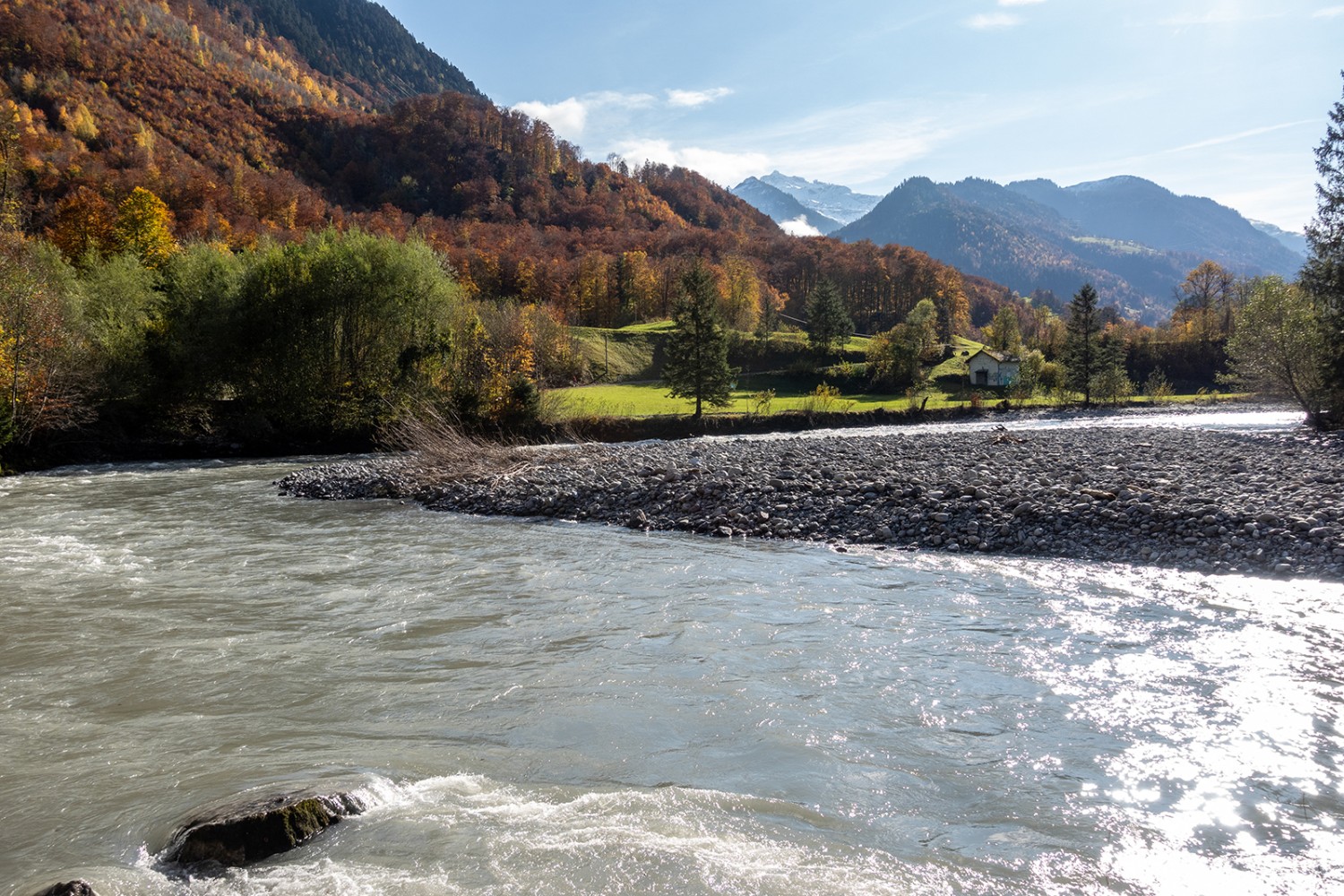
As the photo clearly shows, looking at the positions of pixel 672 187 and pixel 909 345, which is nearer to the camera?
pixel 909 345

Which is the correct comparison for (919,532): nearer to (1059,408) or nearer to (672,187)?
(1059,408)

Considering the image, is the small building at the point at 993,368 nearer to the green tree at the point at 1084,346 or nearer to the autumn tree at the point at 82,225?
the green tree at the point at 1084,346

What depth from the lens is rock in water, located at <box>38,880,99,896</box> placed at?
13.4 feet

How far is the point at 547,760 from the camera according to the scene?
6.42 metres

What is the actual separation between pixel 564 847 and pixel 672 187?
192207 mm

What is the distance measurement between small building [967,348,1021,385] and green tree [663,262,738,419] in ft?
122

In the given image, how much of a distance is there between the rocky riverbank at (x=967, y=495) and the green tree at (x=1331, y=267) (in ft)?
33.5

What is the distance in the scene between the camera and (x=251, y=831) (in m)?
4.89

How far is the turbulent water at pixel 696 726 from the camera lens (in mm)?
4902

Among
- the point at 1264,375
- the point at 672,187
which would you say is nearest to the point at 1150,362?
the point at 1264,375

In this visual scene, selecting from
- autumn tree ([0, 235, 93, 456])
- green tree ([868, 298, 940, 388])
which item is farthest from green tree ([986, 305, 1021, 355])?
autumn tree ([0, 235, 93, 456])

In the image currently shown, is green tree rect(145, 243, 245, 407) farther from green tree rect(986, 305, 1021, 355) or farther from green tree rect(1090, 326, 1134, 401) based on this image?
green tree rect(986, 305, 1021, 355)

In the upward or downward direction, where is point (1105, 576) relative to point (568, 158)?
downward

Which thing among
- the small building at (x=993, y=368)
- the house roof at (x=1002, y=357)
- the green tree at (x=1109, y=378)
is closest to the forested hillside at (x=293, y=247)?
the house roof at (x=1002, y=357)
